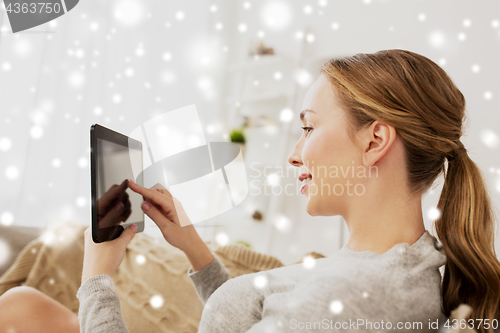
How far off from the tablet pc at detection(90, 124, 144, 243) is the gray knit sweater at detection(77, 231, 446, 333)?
0.10 m

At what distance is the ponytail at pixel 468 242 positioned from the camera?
568mm

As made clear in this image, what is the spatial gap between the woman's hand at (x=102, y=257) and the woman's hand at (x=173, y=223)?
12 cm

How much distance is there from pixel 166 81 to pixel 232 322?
1.96 metres

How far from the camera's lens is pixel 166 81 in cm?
228

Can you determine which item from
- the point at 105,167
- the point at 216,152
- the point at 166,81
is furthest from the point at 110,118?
the point at 105,167

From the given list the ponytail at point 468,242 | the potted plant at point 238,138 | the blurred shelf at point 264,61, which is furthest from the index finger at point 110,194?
the blurred shelf at point 264,61

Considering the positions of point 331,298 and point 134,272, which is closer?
point 331,298

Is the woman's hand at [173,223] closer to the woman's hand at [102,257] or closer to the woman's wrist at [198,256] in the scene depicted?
the woman's wrist at [198,256]

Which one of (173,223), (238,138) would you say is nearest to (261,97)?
(238,138)

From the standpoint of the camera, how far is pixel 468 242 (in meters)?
0.61

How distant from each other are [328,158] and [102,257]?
18.3 inches

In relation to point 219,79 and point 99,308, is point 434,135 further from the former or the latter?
point 219,79

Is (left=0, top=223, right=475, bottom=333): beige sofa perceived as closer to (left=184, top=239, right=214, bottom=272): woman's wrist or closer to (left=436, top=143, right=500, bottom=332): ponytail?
(left=184, top=239, right=214, bottom=272): woman's wrist

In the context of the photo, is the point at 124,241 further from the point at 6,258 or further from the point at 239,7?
the point at 239,7
